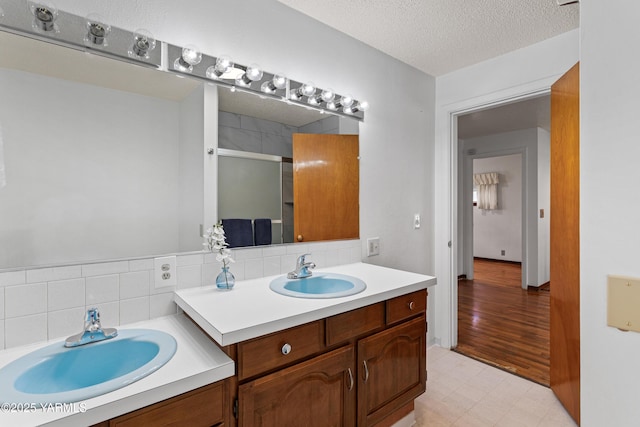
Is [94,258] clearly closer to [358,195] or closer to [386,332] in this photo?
[386,332]

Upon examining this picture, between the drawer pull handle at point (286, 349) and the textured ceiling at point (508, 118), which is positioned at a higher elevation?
the textured ceiling at point (508, 118)

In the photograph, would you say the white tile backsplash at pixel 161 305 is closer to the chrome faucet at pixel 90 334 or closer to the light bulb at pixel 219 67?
the chrome faucet at pixel 90 334

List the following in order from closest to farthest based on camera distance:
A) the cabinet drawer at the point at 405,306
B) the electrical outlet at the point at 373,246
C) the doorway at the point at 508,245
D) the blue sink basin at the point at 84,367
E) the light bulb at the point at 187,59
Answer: the blue sink basin at the point at 84,367 → the light bulb at the point at 187,59 → the cabinet drawer at the point at 405,306 → the electrical outlet at the point at 373,246 → the doorway at the point at 508,245

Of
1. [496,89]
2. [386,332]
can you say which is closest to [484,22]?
[496,89]

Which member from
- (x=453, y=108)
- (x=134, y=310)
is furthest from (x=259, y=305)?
(x=453, y=108)

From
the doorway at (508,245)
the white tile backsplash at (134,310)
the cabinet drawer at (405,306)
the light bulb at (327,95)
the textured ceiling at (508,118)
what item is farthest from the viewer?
the textured ceiling at (508,118)

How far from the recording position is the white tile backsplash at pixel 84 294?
1.06 meters

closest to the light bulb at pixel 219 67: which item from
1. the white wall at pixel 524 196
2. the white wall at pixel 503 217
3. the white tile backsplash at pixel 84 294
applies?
the white tile backsplash at pixel 84 294

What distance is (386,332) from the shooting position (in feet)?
4.87

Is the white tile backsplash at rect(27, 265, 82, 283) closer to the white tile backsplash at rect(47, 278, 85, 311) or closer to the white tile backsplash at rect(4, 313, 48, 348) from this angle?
the white tile backsplash at rect(47, 278, 85, 311)

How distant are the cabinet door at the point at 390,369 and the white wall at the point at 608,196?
80 centimetres

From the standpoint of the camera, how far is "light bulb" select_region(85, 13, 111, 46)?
1.20 m

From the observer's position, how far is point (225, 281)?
56.1 inches

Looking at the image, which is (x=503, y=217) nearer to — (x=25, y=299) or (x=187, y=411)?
(x=187, y=411)
